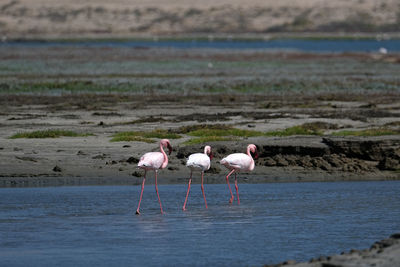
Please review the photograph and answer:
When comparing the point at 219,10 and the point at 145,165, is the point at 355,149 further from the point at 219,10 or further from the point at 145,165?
the point at 219,10

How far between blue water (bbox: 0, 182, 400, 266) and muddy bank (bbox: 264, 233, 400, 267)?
98 cm

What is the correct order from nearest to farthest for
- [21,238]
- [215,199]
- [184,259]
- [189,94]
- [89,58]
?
[184,259], [21,238], [215,199], [189,94], [89,58]

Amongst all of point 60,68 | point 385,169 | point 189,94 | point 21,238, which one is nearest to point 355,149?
point 385,169

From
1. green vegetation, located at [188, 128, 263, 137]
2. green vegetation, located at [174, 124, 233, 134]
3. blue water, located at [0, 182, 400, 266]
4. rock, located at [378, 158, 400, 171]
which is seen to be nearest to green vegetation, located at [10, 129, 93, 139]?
green vegetation, located at [174, 124, 233, 134]

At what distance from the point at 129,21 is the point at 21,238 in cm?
16435

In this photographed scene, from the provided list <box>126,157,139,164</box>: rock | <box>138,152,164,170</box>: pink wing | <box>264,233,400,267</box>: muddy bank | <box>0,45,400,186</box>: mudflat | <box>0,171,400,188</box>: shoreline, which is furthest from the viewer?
<box>126,157,139,164</box>: rock

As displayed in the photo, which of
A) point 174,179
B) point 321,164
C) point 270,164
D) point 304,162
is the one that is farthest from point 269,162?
point 174,179

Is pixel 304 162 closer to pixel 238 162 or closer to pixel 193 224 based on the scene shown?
pixel 238 162

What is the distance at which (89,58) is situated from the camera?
3189 inches

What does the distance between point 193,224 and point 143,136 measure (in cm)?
964

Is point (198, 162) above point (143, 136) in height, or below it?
below

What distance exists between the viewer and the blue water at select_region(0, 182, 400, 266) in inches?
467

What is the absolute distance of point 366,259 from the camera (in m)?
10.2

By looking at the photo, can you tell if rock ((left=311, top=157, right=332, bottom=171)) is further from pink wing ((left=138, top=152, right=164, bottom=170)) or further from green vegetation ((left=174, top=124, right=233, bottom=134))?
pink wing ((left=138, top=152, right=164, bottom=170))
